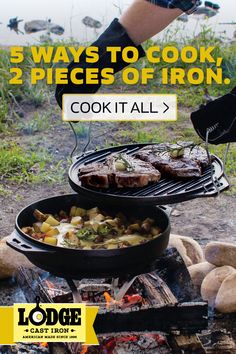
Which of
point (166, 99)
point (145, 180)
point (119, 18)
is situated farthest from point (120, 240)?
point (119, 18)

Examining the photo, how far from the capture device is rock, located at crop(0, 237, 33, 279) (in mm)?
2668

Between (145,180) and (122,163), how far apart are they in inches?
4.0

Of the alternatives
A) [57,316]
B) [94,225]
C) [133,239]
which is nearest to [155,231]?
[133,239]

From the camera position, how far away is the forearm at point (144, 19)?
236 centimetres

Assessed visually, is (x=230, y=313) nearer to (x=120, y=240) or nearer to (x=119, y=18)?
(x=120, y=240)

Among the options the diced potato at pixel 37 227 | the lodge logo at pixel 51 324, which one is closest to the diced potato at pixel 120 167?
the diced potato at pixel 37 227

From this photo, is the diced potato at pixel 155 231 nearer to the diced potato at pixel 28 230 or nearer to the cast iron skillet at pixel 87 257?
the cast iron skillet at pixel 87 257

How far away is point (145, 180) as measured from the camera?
7.52ft

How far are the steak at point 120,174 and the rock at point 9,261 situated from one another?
51 cm

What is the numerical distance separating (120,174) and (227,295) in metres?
0.58

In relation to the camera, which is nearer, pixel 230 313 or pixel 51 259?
pixel 51 259

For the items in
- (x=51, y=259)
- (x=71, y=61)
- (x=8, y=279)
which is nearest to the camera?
(x=51, y=259)

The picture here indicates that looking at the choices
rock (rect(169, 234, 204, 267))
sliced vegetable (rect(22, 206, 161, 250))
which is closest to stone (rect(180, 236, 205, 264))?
rock (rect(169, 234, 204, 267))

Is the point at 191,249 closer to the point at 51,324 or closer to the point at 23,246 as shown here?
the point at 51,324
